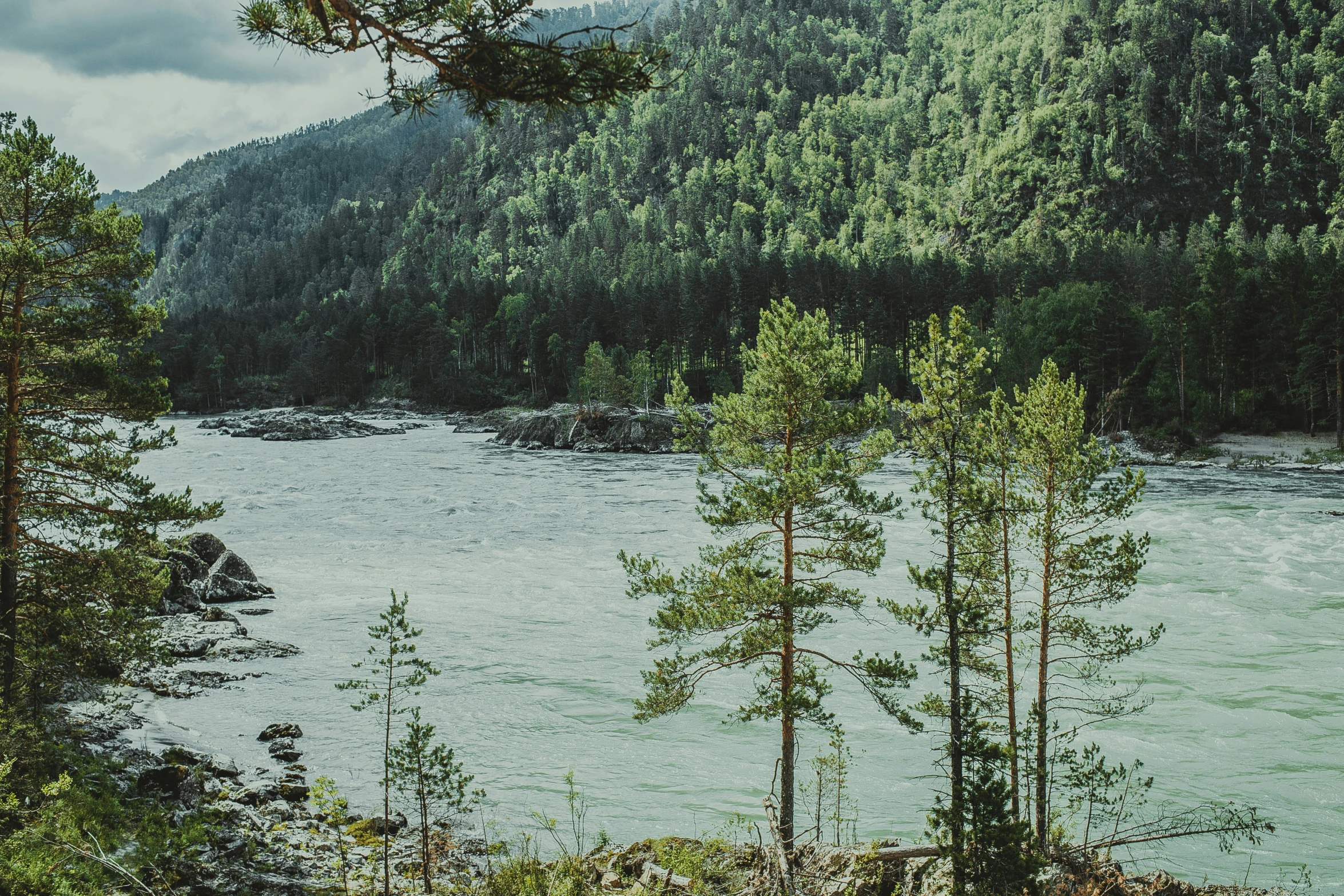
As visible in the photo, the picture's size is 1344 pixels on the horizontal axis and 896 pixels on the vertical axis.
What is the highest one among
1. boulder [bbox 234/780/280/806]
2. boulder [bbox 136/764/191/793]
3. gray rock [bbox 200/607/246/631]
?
boulder [bbox 136/764/191/793]

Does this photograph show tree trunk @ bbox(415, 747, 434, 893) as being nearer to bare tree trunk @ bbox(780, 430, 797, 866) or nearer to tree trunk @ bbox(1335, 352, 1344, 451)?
bare tree trunk @ bbox(780, 430, 797, 866)

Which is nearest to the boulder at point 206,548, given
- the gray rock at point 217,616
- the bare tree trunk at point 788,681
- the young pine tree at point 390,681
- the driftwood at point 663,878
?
the gray rock at point 217,616

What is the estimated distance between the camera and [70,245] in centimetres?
1236

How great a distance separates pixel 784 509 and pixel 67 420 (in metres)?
11.7

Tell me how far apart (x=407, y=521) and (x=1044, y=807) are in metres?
33.4

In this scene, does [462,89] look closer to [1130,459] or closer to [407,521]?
[407,521]

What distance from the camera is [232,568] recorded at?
26.9m

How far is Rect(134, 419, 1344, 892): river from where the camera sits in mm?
14797

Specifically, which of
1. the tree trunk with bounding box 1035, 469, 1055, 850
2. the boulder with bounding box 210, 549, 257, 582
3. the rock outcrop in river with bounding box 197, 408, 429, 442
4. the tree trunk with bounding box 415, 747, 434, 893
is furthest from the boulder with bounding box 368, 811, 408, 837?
the rock outcrop in river with bounding box 197, 408, 429, 442

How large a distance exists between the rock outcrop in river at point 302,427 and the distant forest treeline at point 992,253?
17.0 meters

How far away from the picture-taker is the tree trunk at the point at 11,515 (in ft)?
37.1

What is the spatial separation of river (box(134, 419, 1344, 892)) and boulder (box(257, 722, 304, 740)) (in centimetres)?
26

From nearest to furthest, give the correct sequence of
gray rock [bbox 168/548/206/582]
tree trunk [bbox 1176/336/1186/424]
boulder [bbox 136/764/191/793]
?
boulder [bbox 136/764/191/793] < gray rock [bbox 168/548/206/582] < tree trunk [bbox 1176/336/1186/424]

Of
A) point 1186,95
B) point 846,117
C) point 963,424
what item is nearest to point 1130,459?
point 963,424
